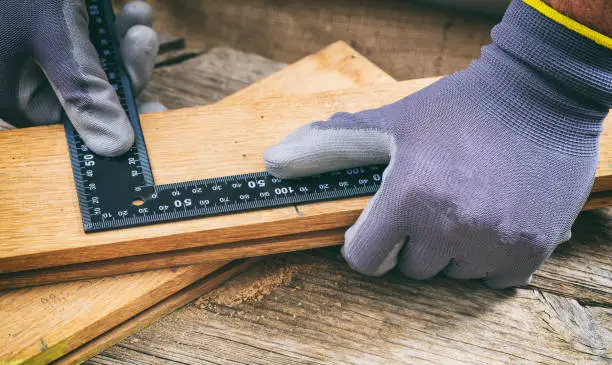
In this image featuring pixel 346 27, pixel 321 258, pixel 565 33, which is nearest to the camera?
pixel 565 33

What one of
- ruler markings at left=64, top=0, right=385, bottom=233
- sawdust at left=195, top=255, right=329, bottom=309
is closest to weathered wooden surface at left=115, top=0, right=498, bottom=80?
ruler markings at left=64, top=0, right=385, bottom=233

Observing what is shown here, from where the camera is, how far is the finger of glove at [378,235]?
1.09 meters

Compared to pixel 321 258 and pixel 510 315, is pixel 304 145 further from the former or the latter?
pixel 510 315

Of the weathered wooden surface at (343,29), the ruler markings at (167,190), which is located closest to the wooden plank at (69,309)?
the ruler markings at (167,190)

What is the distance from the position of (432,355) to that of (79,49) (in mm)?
969

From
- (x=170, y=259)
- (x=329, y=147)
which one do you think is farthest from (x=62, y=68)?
(x=329, y=147)

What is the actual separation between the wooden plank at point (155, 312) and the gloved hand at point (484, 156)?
247 mm

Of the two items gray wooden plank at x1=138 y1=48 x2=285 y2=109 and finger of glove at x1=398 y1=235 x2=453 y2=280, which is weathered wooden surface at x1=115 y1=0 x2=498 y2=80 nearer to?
gray wooden plank at x1=138 y1=48 x2=285 y2=109

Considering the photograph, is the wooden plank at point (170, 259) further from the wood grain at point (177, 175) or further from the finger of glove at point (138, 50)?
the finger of glove at point (138, 50)

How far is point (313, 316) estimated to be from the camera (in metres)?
1.20

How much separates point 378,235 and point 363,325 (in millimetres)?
203

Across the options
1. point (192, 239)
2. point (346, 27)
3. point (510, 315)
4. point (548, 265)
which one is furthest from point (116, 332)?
point (346, 27)

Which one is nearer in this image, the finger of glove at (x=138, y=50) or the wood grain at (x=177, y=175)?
the wood grain at (x=177, y=175)

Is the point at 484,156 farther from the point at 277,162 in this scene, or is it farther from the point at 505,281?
the point at 277,162
